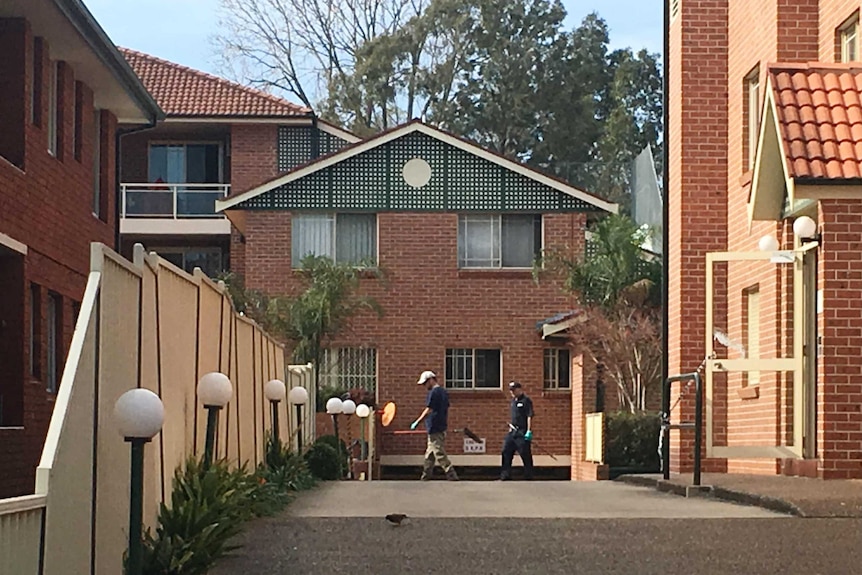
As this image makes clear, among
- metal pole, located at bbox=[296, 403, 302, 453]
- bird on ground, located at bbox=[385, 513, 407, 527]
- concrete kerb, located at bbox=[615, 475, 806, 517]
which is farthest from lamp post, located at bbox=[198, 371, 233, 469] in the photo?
metal pole, located at bbox=[296, 403, 302, 453]

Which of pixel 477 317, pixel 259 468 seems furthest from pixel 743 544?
pixel 477 317

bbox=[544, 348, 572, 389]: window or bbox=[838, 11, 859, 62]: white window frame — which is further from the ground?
bbox=[838, 11, 859, 62]: white window frame

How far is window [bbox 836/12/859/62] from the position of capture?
16797 mm

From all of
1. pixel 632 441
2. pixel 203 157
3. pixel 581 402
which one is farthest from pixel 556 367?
pixel 203 157

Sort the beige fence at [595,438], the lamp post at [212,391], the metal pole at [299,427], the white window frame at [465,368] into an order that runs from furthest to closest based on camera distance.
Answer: the white window frame at [465,368] < the beige fence at [595,438] < the metal pole at [299,427] < the lamp post at [212,391]

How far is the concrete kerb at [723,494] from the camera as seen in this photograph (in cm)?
1148

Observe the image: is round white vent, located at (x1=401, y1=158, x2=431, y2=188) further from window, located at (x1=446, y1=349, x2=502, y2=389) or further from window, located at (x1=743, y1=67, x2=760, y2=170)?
window, located at (x1=743, y1=67, x2=760, y2=170)

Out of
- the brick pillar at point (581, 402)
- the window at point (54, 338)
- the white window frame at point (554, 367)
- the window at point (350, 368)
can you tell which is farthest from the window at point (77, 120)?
the white window frame at point (554, 367)

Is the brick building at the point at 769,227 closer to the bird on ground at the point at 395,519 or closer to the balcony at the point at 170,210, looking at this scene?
the bird on ground at the point at 395,519

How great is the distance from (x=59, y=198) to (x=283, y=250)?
1676 centimetres

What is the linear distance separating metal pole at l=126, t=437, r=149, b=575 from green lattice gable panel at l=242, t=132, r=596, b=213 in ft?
98.1

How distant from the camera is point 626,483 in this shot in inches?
695

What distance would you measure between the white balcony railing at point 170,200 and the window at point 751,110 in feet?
74.2

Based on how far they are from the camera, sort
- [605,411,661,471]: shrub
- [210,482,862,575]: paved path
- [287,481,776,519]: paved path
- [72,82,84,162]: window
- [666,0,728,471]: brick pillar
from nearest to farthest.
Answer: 1. [210,482,862,575]: paved path
2. [287,481,776,519]: paved path
3. [666,0,728,471]: brick pillar
4. [72,82,84,162]: window
5. [605,411,661,471]: shrub
